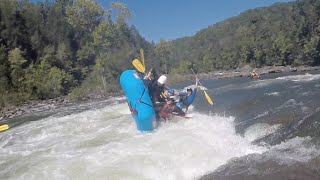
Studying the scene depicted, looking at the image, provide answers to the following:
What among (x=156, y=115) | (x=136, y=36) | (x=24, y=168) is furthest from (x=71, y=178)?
(x=136, y=36)

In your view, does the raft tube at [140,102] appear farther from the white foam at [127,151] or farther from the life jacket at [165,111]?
the life jacket at [165,111]

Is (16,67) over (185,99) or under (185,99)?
over

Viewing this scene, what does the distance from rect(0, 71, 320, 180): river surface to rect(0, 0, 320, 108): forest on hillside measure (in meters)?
23.2

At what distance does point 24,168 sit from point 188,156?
391cm

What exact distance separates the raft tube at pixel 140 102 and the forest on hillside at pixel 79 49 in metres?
22.8

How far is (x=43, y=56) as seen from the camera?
147 feet

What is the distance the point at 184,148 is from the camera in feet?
28.3

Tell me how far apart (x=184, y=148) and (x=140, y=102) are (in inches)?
144

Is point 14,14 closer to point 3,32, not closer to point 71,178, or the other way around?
point 3,32

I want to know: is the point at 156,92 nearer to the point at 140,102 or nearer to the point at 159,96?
the point at 159,96

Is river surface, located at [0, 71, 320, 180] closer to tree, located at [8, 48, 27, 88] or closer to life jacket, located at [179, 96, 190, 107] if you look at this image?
life jacket, located at [179, 96, 190, 107]

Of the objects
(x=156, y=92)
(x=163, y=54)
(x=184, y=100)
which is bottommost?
(x=184, y=100)

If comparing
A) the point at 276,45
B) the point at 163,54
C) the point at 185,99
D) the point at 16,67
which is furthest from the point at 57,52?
the point at 276,45

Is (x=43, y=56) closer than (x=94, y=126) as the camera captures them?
No
